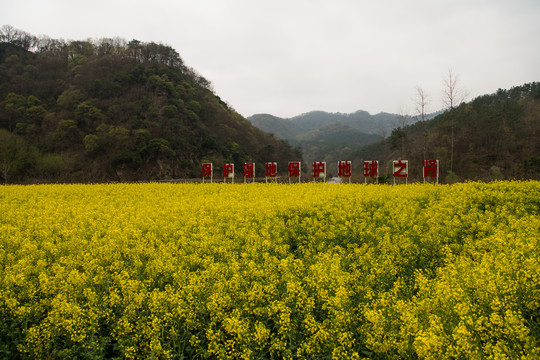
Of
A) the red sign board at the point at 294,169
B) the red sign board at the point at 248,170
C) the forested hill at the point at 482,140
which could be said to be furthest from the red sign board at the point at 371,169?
the forested hill at the point at 482,140

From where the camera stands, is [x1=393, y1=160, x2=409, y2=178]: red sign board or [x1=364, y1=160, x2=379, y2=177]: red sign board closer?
[x1=393, y1=160, x2=409, y2=178]: red sign board

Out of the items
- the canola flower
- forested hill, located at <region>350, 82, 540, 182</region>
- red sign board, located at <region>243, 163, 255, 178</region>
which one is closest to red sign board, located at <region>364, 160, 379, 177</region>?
red sign board, located at <region>243, 163, 255, 178</region>

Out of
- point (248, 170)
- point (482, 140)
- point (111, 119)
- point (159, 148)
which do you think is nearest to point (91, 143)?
point (111, 119)

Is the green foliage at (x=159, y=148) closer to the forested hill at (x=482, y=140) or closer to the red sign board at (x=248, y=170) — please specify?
the red sign board at (x=248, y=170)

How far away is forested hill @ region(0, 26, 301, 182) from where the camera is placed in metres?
38.0

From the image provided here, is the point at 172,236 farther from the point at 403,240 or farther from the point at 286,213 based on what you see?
the point at 403,240

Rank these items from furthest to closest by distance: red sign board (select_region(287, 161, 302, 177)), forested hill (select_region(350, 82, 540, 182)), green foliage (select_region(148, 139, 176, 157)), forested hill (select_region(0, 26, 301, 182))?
green foliage (select_region(148, 139, 176, 157))
forested hill (select_region(0, 26, 301, 182))
forested hill (select_region(350, 82, 540, 182))
red sign board (select_region(287, 161, 302, 177))

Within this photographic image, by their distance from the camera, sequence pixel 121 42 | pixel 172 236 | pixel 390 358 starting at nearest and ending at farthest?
pixel 390 358 → pixel 172 236 → pixel 121 42

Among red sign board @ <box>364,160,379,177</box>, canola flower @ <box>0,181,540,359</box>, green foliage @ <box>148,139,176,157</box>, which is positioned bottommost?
canola flower @ <box>0,181,540,359</box>

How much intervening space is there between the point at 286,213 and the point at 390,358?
4.66 metres

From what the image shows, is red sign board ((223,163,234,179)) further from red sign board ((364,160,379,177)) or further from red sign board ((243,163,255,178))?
red sign board ((364,160,379,177))

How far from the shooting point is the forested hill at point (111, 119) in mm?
38000

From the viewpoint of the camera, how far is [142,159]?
39875mm

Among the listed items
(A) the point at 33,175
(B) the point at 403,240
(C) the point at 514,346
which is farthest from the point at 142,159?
(C) the point at 514,346
